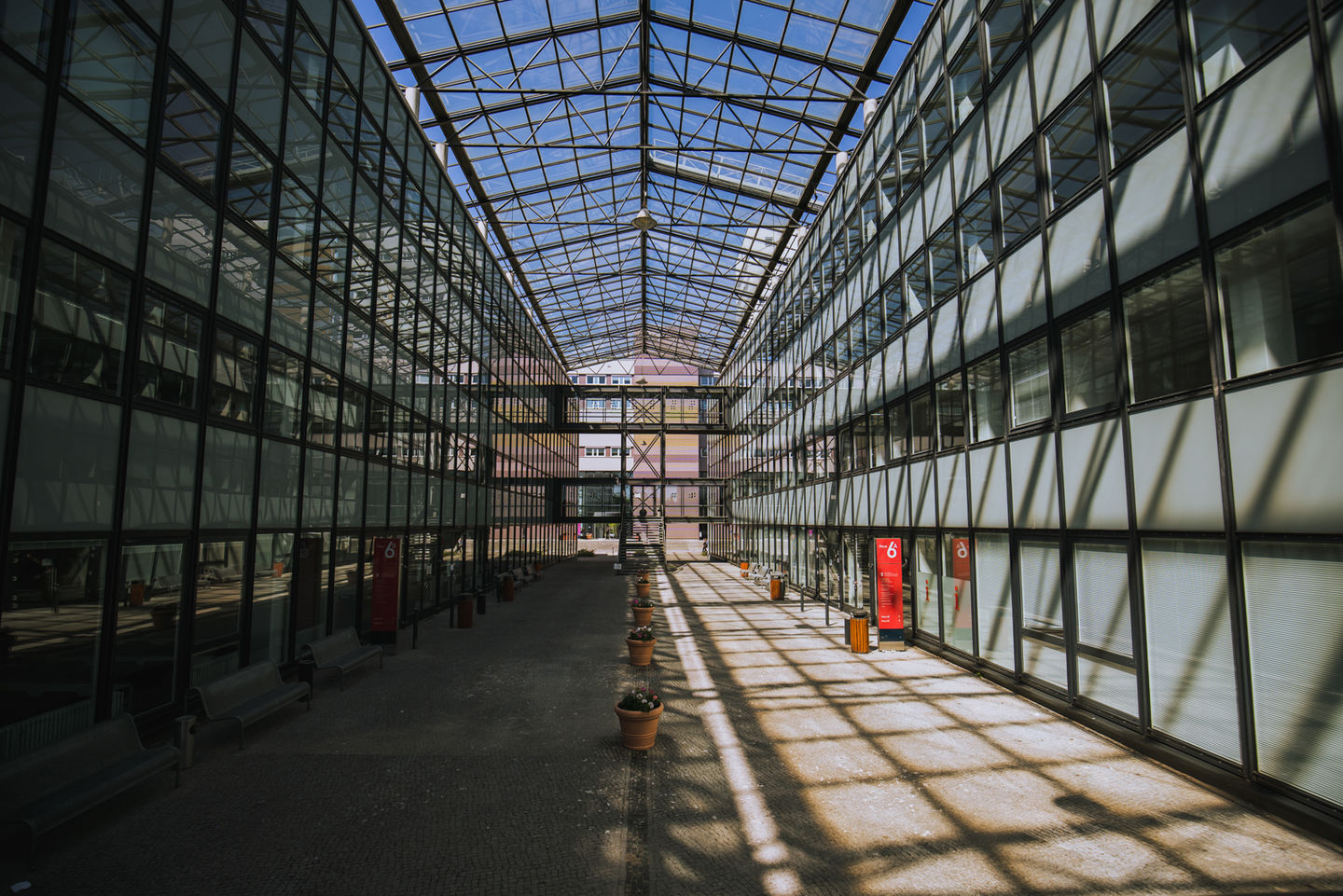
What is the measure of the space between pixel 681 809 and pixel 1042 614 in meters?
7.17

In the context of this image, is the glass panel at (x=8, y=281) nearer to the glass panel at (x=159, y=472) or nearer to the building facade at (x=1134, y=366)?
the glass panel at (x=159, y=472)

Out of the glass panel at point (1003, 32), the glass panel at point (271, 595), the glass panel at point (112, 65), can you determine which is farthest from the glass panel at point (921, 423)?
the glass panel at point (112, 65)

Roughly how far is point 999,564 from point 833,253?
45.7 ft

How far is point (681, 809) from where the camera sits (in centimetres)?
675

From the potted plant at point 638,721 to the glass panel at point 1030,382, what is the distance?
303 inches

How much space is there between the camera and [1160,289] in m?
8.26

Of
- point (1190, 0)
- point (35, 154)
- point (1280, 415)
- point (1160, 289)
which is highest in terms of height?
point (1190, 0)

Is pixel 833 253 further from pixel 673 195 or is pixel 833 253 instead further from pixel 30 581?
pixel 30 581

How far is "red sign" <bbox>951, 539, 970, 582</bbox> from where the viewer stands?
43.2 ft

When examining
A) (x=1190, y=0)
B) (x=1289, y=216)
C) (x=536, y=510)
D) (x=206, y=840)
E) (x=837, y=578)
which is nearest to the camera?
(x=206, y=840)

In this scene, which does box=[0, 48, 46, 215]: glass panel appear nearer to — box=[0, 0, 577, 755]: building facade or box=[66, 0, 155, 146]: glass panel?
box=[0, 0, 577, 755]: building facade

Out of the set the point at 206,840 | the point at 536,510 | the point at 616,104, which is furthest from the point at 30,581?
the point at 536,510

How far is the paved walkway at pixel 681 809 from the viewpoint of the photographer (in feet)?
17.7

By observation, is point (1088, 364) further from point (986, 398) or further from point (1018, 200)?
point (1018, 200)
